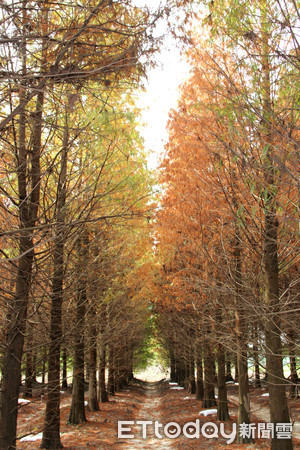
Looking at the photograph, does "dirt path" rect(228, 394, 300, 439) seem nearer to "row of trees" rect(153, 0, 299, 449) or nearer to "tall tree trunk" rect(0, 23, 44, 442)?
"row of trees" rect(153, 0, 299, 449)

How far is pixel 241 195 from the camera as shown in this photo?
21.8 feet

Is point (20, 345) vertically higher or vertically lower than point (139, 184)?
lower

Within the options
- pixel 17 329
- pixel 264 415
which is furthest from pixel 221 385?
pixel 17 329

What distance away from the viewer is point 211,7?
4.38 m

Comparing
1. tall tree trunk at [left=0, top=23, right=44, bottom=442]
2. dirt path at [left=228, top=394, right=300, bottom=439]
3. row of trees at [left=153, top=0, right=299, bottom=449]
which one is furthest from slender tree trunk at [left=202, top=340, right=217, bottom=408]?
tall tree trunk at [left=0, top=23, right=44, bottom=442]

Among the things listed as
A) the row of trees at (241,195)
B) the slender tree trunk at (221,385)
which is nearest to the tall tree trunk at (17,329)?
the row of trees at (241,195)

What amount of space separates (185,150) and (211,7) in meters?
4.21

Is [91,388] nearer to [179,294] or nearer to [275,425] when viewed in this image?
[179,294]

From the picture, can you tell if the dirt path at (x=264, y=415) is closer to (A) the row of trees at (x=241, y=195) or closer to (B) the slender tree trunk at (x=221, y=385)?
(B) the slender tree trunk at (x=221, y=385)

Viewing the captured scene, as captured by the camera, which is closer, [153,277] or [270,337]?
[270,337]

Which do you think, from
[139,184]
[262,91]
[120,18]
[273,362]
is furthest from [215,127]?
[273,362]

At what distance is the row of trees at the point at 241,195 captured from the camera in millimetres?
3566

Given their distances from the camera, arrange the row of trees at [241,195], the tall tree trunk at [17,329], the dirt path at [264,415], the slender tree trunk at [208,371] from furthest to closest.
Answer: the slender tree trunk at [208,371] → the dirt path at [264,415] → the tall tree trunk at [17,329] → the row of trees at [241,195]

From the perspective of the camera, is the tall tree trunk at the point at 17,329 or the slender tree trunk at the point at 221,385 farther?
the slender tree trunk at the point at 221,385
